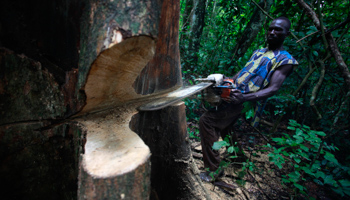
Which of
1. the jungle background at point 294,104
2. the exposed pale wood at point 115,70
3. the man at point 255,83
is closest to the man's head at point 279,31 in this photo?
the man at point 255,83

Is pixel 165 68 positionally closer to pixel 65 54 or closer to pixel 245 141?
pixel 65 54

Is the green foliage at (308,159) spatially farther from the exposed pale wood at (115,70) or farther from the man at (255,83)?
the exposed pale wood at (115,70)

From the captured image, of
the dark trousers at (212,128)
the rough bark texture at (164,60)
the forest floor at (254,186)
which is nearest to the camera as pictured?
the rough bark texture at (164,60)

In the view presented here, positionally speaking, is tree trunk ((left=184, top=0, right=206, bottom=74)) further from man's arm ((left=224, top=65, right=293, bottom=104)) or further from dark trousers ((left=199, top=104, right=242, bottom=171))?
man's arm ((left=224, top=65, right=293, bottom=104))

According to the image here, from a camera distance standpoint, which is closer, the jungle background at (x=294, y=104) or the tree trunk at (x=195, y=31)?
the jungle background at (x=294, y=104)

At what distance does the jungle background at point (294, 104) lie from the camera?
194cm

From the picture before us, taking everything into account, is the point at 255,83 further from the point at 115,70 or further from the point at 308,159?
the point at 115,70

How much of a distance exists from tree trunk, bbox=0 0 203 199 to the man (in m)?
1.29

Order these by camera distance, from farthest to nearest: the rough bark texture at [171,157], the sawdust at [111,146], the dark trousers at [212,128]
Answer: the dark trousers at [212,128] < the rough bark texture at [171,157] < the sawdust at [111,146]

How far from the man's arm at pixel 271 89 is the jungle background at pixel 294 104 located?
0.87 feet

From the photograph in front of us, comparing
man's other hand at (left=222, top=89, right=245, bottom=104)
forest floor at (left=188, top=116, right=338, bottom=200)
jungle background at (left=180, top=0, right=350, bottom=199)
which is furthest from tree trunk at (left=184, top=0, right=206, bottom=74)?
forest floor at (left=188, top=116, right=338, bottom=200)

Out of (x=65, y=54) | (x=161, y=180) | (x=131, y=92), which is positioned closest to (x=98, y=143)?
(x=131, y=92)

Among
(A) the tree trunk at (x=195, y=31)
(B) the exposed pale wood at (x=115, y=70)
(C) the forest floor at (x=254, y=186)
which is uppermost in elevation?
(A) the tree trunk at (x=195, y=31)

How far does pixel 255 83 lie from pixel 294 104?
203 cm
